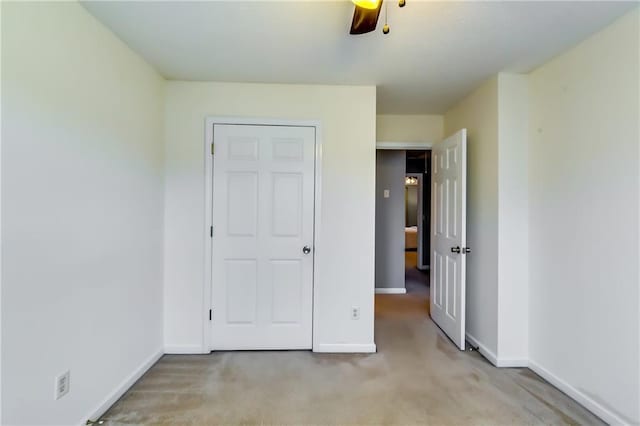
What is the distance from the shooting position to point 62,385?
1467 mm

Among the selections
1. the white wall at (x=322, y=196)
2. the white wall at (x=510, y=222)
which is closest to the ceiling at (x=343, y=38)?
the white wall at (x=322, y=196)

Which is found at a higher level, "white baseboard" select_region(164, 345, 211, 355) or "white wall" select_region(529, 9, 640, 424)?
"white wall" select_region(529, 9, 640, 424)

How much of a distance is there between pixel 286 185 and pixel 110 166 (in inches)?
48.6

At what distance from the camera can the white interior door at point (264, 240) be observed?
248cm

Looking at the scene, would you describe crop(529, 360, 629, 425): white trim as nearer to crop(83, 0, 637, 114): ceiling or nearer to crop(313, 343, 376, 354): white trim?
crop(313, 343, 376, 354): white trim

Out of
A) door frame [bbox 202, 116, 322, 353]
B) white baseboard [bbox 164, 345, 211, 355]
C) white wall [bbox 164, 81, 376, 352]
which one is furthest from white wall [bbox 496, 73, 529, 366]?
white baseboard [bbox 164, 345, 211, 355]

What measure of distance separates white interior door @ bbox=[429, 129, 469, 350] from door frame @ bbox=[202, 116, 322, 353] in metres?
1.23

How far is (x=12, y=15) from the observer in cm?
120

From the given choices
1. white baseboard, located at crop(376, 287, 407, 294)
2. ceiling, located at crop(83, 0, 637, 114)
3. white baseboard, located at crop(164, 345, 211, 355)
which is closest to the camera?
ceiling, located at crop(83, 0, 637, 114)

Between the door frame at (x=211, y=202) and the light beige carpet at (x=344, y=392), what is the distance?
0.28 m

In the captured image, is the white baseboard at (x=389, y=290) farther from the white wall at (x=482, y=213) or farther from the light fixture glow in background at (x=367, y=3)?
the light fixture glow in background at (x=367, y=3)

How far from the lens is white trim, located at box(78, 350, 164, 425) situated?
1678 mm

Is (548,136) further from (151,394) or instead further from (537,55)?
(151,394)

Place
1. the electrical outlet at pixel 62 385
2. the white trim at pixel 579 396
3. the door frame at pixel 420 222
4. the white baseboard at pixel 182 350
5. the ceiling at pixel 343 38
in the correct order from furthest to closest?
the door frame at pixel 420 222 < the white baseboard at pixel 182 350 < the white trim at pixel 579 396 < the ceiling at pixel 343 38 < the electrical outlet at pixel 62 385
